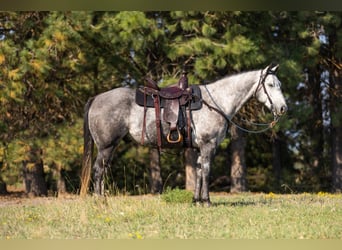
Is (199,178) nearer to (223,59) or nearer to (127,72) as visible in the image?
(223,59)

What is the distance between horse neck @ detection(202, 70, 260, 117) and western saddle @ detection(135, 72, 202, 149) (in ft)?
0.87

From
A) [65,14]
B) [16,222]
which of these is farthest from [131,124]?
[65,14]

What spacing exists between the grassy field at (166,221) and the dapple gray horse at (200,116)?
57 cm

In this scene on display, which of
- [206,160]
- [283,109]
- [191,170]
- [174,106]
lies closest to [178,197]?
[206,160]

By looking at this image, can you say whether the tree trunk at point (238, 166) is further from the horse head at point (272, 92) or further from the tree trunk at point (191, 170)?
the horse head at point (272, 92)

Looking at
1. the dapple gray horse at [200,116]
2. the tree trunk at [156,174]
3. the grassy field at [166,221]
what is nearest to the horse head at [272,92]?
the dapple gray horse at [200,116]

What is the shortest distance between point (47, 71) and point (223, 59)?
3.79 metres

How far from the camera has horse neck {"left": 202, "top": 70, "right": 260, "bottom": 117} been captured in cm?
825

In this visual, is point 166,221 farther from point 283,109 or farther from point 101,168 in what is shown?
point 283,109

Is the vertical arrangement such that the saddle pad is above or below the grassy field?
above

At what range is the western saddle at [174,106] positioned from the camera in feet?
26.3

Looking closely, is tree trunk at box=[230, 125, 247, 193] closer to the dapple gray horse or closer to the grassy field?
the grassy field

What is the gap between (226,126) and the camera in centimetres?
827

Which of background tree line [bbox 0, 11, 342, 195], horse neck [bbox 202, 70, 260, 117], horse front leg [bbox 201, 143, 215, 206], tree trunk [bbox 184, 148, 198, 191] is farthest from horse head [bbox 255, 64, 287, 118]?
tree trunk [bbox 184, 148, 198, 191]
